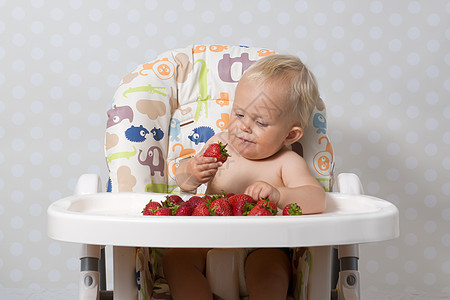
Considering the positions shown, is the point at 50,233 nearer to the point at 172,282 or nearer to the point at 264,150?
the point at 172,282

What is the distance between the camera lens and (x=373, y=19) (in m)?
2.06

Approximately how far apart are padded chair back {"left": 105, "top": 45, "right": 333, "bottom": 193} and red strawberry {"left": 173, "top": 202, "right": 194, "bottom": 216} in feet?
1.07

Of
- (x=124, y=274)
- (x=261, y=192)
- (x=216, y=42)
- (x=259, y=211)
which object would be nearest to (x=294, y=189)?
(x=261, y=192)

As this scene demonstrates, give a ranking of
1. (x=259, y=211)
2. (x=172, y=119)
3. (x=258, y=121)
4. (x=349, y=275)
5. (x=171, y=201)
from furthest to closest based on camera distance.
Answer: (x=172, y=119), (x=258, y=121), (x=349, y=275), (x=171, y=201), (x=259, y=211)

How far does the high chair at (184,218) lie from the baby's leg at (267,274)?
0.02 meters

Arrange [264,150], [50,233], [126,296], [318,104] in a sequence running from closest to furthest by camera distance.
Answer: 1. [50,233]
2. [126,296]
3. [264,150]
4. [318,104]

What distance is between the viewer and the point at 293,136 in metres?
1.38

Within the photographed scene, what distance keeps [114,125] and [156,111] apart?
4.1 inches

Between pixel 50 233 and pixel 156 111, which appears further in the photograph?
pixel 156 111

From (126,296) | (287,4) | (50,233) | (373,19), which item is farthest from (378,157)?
(50,233)

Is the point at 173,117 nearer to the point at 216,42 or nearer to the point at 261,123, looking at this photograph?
the point at 261,123

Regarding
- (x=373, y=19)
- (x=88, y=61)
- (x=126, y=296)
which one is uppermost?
(x=373, y=19)

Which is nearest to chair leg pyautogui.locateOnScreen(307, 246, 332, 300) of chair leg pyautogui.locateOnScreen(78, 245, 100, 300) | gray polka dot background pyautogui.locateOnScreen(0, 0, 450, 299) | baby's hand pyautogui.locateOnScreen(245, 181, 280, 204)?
baby's hand pyautogui.locateOnScreen(245, 181, 280, 204)

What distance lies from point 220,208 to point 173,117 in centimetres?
53
